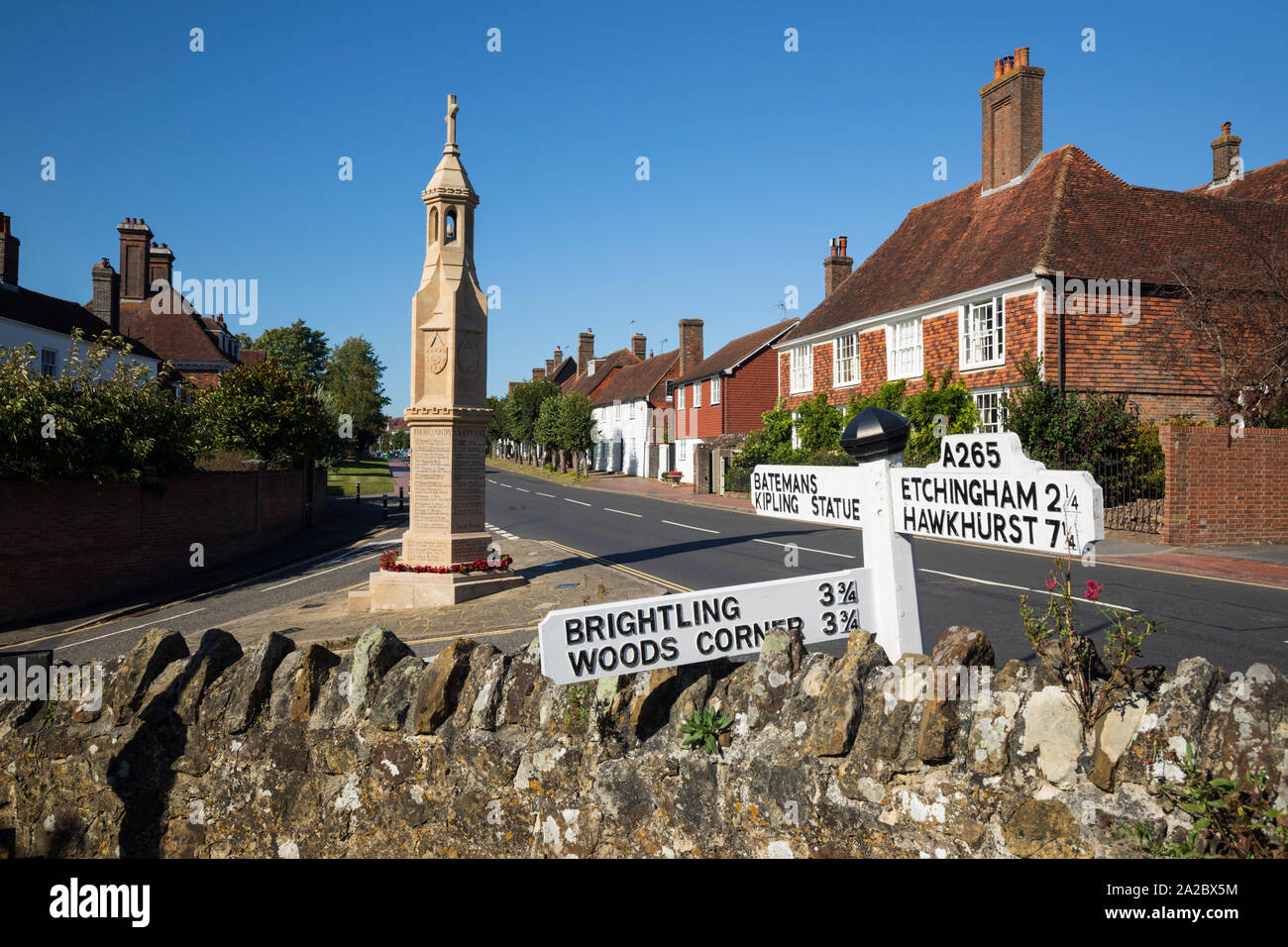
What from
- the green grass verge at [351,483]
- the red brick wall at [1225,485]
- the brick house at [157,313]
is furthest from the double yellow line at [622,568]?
the brick house at [157,313]

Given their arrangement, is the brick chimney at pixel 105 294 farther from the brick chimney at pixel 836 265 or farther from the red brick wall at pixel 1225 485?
the red brick wall at pixel 1225 485

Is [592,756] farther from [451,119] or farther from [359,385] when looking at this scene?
[359,385]

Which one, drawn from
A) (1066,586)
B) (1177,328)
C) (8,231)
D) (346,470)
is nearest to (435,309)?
(1066,586)

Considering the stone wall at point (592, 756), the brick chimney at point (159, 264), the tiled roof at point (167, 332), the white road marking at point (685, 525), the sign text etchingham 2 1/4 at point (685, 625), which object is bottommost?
the white road marking at point (685, 525)

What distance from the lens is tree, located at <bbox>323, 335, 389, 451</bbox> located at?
6962 cm

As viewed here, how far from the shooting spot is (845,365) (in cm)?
3148

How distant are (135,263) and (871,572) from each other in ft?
172

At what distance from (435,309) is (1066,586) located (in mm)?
11275

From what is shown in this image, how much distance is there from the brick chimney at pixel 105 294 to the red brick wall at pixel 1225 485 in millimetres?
42090

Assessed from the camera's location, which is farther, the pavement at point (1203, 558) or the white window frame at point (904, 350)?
the white window frame at point (904, 350)

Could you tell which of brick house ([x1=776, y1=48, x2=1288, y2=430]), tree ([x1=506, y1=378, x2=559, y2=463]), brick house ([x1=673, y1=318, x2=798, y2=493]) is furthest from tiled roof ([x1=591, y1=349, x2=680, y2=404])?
brick house ([x1=776, y1=48, x2=1288, y2=430])

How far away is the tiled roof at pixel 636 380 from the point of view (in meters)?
59.8

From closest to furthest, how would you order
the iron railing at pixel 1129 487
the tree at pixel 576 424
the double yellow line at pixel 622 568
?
the double yellow line at pixel 622 568 < the iron railing at pixel 1129 487 < the tree at pixel 576 424

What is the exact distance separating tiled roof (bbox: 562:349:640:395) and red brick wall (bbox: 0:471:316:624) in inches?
2229
